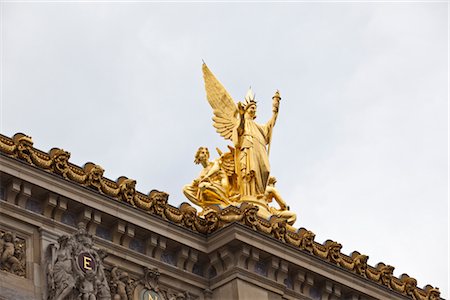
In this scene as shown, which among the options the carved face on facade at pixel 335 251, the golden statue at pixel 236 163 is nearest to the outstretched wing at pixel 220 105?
the golden statue at pixel 236 163

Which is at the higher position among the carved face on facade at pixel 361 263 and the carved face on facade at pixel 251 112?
the carved face on facade at pixel 251 112

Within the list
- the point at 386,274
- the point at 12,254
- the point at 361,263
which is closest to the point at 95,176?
the point at 12,254

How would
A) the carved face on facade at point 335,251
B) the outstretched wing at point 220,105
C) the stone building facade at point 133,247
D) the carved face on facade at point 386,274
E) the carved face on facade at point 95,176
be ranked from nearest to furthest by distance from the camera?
the stone building facade at point 133,247
the carved face on facade at point 95,176
the carved face on facade at point 335,251
the carved face on facade at point 386,274
the outstretched wing at point 220,105

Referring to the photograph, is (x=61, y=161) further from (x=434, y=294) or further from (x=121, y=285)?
(x=434, y=294)

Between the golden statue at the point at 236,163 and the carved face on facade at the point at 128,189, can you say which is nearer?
the carved face on facade at the point at 128,189

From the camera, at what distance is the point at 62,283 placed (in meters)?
37.7

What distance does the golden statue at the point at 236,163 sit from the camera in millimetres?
44281

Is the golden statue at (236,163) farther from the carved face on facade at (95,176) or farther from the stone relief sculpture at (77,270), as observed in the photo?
the stone relief sculpture at (77,270)

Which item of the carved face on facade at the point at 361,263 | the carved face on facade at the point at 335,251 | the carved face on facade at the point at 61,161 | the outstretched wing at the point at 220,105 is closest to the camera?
the carved face on facade at the point at 61,161

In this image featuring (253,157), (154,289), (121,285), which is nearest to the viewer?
(121,285)

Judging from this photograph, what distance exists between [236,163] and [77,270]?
8039mm

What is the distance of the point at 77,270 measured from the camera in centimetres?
3819

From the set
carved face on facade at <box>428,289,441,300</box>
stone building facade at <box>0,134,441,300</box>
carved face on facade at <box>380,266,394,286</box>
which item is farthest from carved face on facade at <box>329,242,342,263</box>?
carved face on facade at <box>428,289,441,300</box>

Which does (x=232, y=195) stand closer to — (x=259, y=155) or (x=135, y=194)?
(x=259, y=155)
